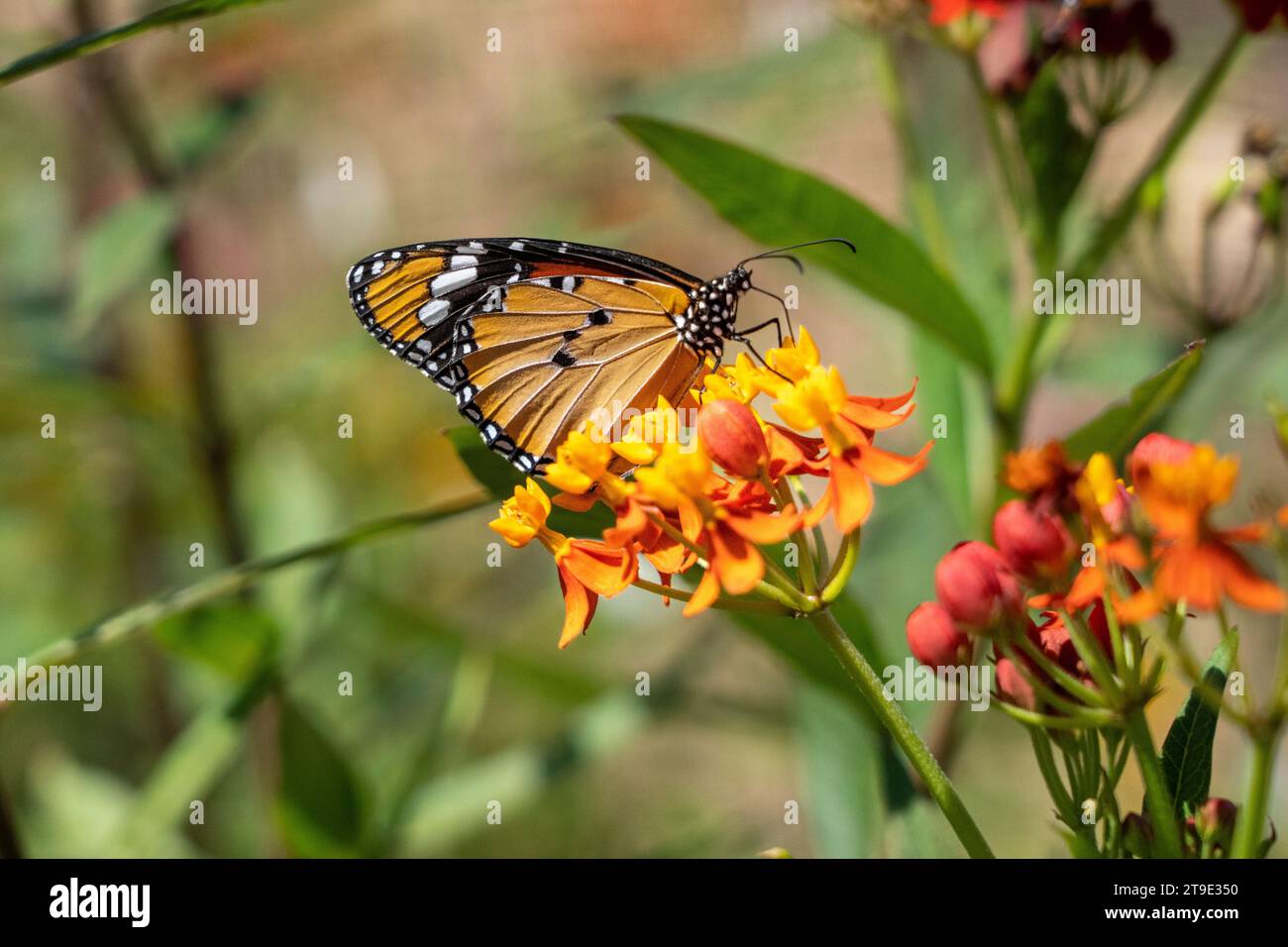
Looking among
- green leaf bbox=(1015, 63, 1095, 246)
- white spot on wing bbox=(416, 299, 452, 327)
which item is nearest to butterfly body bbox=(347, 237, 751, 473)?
white spot on wing bbox=(416, 299, 452, 327)

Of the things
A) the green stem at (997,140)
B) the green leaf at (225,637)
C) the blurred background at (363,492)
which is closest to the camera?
the green stem at (997,140)

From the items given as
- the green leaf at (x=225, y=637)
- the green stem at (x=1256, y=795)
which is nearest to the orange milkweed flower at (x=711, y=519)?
the green stem at (x=1256, y=795)

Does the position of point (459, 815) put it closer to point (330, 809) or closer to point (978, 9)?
point (330, 809)

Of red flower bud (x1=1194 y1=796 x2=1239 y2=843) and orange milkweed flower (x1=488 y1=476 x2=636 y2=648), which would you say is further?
orange milkweed flower (x1=488 y1=476 x2=636 y2=648)

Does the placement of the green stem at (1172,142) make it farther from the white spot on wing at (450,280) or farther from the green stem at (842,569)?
the white spot on wing at (450,280)

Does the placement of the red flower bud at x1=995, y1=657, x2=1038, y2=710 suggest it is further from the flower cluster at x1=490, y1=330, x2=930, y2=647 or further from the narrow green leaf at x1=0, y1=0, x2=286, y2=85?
the narrow green leaf at x1=0, y1=0, x2=286, y2=85

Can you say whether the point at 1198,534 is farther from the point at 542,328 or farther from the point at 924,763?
the point at 542,328
